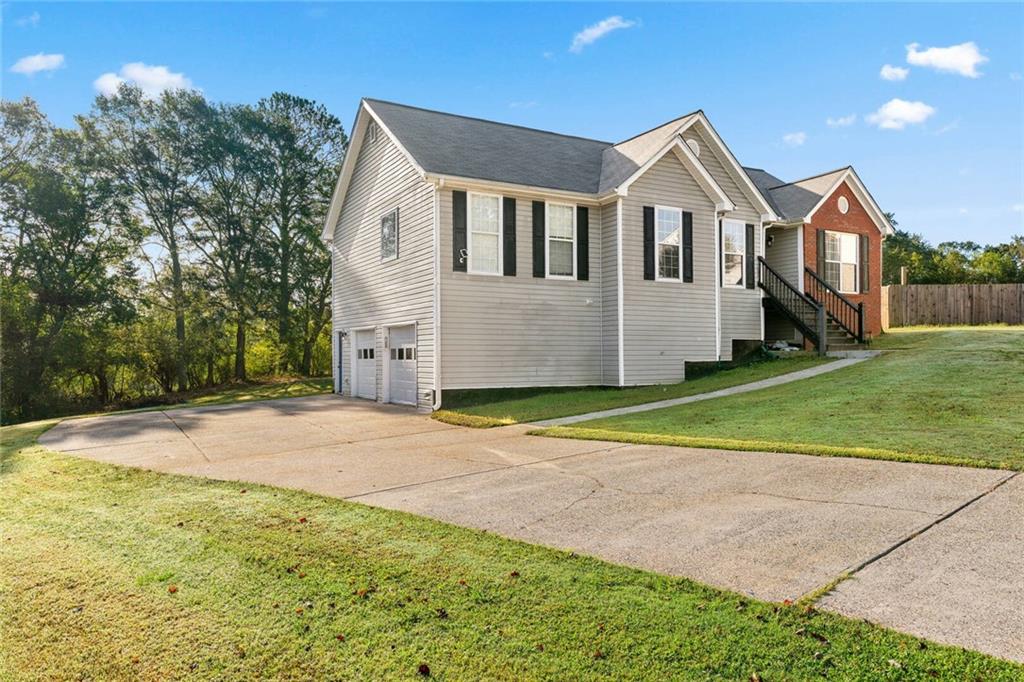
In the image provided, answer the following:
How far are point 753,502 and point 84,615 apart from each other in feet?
16.6

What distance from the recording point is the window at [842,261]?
20.0 m

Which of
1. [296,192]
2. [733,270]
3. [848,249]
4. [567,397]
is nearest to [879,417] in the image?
[567,397]

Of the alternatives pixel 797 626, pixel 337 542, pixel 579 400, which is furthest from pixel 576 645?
pixel 579 400

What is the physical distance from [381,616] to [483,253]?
11.8 m

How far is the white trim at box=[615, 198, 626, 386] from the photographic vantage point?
15016 mm

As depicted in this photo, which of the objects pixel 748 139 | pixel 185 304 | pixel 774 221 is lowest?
pixel 185 304

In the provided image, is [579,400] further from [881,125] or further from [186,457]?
[881,125]

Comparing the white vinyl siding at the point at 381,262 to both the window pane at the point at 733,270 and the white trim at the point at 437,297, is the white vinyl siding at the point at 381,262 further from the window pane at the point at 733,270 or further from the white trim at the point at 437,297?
the window pane at the point at 733,270

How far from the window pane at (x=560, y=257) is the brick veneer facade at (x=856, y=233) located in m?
9.37

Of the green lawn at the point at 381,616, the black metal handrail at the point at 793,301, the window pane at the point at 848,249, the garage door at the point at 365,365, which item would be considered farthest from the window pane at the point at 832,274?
the green lawn at the point at 381,616

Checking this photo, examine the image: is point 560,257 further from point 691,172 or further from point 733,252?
point 733,252

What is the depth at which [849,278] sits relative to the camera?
20.4 meters

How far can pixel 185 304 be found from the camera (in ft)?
88.8

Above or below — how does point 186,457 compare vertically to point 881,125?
below
